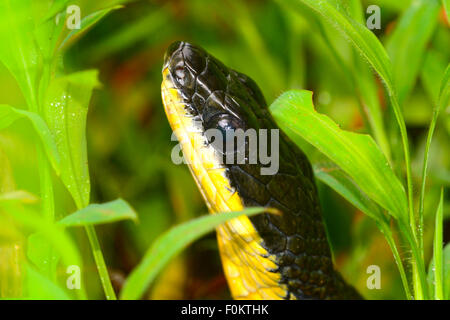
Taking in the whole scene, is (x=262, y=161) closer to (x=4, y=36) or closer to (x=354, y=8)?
(x=354, y=8)

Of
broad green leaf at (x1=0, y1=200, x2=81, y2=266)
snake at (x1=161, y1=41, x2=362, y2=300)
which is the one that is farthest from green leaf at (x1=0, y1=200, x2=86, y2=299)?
snake at (x1=161, y1=41, x2=362, y2=300)

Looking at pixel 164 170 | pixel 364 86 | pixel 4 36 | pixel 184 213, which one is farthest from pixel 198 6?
pixel 4 36

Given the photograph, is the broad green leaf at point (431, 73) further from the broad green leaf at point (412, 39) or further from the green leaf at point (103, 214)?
the green leaf at point (103, 214)

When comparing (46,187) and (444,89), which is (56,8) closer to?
(46,187)

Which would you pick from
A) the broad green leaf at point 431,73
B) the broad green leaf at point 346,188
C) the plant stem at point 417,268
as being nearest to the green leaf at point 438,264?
the plant stem at point 417,268

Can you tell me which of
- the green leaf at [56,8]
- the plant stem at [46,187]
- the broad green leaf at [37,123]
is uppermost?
the green leaf at [56,8]

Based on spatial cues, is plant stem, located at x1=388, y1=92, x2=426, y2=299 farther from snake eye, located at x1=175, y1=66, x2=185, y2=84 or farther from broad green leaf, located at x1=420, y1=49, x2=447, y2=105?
broad green leaf, located at x1=420, y1=49, x2=447, y2=105
